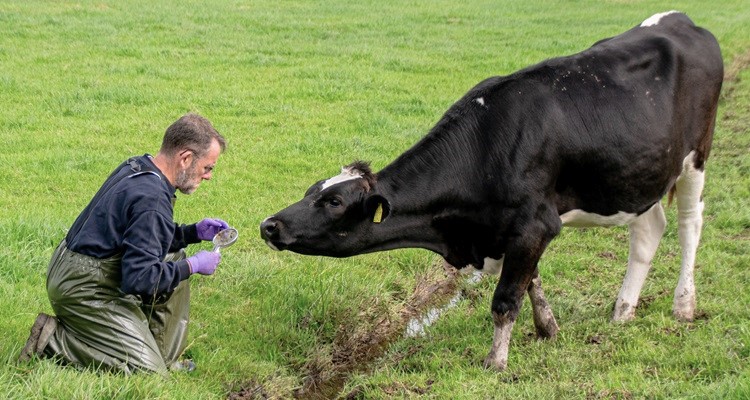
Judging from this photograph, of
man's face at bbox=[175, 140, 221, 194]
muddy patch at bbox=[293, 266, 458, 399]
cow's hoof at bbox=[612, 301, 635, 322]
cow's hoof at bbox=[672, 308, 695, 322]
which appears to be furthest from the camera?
cow's hoof at bbox=[612, 301, 635, 322]

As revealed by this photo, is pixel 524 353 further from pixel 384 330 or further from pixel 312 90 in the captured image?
pixel 312 90

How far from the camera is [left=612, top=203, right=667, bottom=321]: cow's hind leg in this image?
23.2 feet

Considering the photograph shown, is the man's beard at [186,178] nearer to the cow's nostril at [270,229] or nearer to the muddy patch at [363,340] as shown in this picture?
the cow's nostril at [270,229]

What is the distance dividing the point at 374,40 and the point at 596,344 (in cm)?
1496

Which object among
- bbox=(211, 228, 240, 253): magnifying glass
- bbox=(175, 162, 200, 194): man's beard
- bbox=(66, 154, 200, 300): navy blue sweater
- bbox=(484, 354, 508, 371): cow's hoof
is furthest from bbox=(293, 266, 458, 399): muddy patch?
bbox=(175, 162, 200, 194): man's beard

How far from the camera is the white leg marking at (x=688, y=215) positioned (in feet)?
23.2

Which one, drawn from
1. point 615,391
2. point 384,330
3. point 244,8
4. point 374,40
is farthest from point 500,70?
point 615,391

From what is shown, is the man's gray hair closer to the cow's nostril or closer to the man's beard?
the man's beard

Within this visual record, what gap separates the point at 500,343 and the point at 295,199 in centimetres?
396

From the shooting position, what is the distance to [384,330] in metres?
7.16

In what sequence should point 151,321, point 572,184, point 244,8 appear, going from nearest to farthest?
point 151,321 < point 572,184 < point 244,8

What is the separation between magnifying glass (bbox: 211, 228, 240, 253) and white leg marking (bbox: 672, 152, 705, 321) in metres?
3.45

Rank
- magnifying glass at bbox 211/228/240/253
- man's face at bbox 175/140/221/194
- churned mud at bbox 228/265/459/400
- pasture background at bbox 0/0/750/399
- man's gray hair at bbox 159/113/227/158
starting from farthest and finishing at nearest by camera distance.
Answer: churned mud at bbox 228/265/459/400 < pasture background at bbox 0/0/750/399 < magnifying glass at bbox 211/228/240/253 < man's face at bbox 175/140/221/194 < man's gray hair at bbox 159/113/227/158

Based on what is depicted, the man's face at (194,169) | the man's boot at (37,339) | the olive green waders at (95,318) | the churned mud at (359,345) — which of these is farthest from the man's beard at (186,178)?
the churned mud at (359,345)
